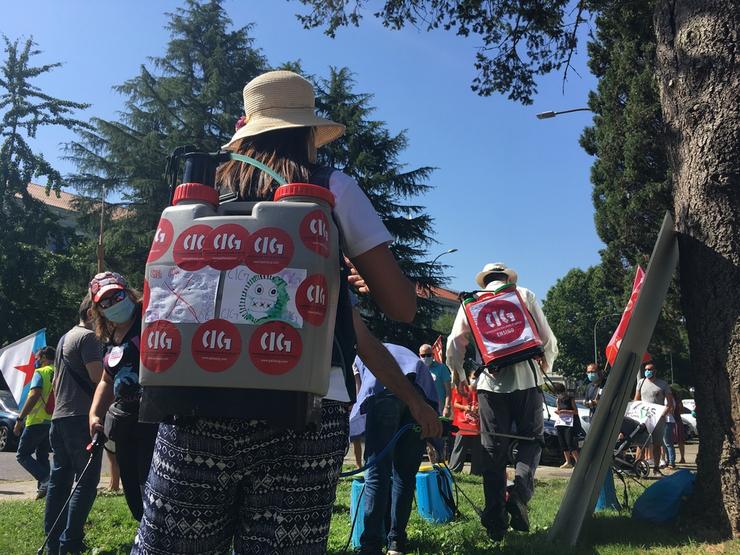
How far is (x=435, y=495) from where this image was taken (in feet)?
18.2

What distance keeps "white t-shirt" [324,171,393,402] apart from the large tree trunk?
116 inches

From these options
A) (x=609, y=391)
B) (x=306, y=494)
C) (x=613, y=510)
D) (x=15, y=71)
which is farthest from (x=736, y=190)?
(x=15, y=71)

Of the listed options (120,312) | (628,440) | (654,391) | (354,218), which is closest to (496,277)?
(628,440)

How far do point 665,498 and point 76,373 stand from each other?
14.3 feet

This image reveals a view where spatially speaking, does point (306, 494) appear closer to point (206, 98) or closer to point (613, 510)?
point (613, 510)

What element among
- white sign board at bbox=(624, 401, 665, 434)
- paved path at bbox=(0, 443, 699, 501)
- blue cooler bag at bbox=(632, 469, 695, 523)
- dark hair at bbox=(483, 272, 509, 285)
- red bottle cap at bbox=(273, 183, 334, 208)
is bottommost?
paved path at bbox=(0, 443, 699, 501)

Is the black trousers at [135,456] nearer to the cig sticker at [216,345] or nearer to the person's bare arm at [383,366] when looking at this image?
the person's bare arm at [383,366]

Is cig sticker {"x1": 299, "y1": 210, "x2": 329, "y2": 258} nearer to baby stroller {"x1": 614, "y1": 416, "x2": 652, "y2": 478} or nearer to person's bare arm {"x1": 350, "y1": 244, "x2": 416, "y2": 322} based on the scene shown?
person's bare arm {"x1": 350, "y1": 244, "x2": 416, "y2": 322}

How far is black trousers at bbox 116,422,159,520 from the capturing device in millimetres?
4082

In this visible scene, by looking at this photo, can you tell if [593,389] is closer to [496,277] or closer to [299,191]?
[496,277]

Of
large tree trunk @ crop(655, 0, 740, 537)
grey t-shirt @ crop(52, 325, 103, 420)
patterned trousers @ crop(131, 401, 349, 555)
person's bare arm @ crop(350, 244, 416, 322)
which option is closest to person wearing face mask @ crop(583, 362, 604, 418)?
large tree trunk @ crop(655, 0, 740, 537)

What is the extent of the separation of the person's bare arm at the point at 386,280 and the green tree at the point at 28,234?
29116 millimetres

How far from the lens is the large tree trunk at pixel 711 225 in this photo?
397 cm

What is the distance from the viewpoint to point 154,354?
1.69 metres
